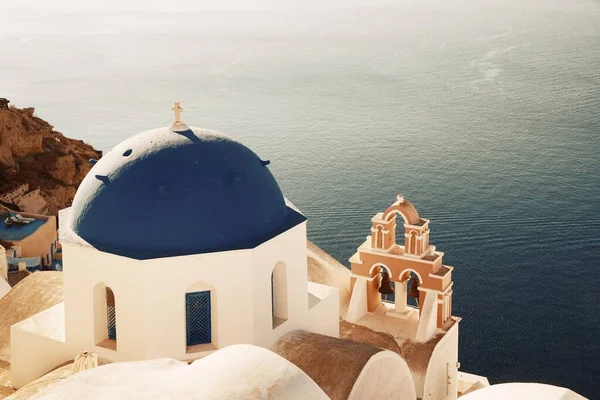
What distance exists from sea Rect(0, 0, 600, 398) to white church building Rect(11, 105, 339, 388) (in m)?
11.8

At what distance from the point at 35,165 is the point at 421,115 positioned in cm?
1851

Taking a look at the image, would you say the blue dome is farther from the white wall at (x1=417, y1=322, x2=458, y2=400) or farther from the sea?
the sea

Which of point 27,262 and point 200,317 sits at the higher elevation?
point 200,317

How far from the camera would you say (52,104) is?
45.4 m

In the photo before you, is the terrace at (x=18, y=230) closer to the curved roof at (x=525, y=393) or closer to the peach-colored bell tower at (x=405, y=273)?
the peach-colored bell tower at (x=405, y=273)

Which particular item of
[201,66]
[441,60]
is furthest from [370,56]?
[201,66]

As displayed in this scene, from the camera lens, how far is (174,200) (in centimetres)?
927

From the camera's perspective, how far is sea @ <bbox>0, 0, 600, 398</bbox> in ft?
77.2

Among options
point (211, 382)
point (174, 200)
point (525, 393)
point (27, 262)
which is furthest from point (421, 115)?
point (211, 382)

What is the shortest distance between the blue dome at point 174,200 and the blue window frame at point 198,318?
61 centimetres

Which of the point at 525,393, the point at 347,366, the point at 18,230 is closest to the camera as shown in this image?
the point at 525,393

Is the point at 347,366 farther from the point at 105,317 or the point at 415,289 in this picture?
the point at 415,289

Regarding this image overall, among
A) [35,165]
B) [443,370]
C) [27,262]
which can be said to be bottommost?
[27,262]

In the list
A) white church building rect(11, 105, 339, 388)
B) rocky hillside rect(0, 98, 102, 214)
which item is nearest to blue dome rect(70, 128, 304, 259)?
white church building rect(11, 105, 339, 388)
